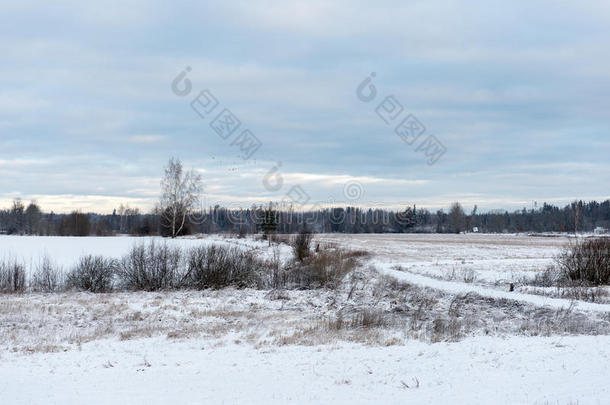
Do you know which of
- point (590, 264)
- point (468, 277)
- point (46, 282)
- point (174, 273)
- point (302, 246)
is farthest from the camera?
point (302, 246)

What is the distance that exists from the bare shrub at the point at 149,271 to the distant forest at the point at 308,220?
47.9m

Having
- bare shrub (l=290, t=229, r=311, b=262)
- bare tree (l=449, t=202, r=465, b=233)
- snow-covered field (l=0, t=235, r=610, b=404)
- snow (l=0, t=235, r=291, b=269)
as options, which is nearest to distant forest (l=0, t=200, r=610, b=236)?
bare tree (l=449, t=202, r=465, b=233)

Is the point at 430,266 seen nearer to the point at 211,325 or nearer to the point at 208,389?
the point at 211,325

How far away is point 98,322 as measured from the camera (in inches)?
639

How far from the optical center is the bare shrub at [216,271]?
86.1 feet

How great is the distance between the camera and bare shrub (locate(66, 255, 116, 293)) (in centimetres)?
2481

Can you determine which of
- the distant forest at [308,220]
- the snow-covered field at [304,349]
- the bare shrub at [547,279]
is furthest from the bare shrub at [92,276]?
the distant forest at [308,220]

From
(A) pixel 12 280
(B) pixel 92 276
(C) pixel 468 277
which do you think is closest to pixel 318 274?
(C) pixel 468 277

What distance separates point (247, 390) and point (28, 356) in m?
5.79

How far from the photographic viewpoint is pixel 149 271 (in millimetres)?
25766

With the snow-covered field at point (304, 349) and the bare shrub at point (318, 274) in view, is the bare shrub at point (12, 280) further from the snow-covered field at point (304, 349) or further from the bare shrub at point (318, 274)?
the bare shrub at point (318, 274)

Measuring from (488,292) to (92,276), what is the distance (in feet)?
62.9

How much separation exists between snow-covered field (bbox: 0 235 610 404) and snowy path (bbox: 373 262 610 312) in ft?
0.50

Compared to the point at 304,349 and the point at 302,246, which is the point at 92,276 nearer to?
the point at 302,246
